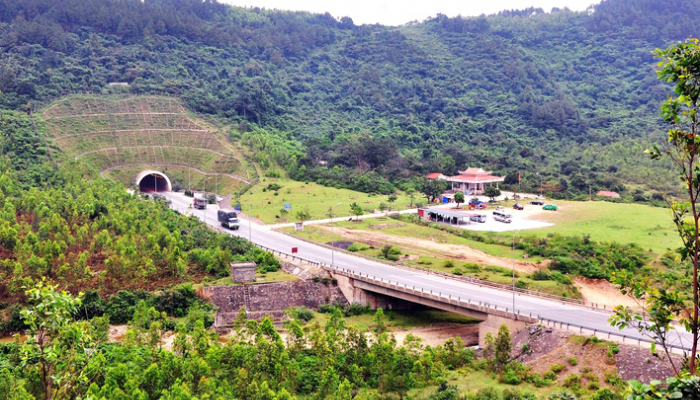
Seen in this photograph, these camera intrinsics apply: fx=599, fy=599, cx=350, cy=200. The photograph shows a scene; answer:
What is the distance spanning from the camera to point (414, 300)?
46.7 metres

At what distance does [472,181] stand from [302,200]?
99.7 feet

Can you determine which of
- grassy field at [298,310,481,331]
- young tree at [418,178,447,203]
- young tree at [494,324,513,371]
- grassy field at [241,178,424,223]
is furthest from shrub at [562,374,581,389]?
young tree at [418,178,447,203]

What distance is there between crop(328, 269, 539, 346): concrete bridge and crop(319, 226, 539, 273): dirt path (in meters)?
11.5

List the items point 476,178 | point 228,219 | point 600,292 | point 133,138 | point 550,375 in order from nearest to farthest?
point 550,375 < point 600,292 < point 228,219 < point 476,178 < point 133,138

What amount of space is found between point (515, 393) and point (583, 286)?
78.9 ft

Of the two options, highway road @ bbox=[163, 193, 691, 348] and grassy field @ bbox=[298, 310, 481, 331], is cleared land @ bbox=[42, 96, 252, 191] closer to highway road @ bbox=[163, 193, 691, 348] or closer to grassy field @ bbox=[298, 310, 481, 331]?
highway road @ bbox=[163, 193, 691, 348]

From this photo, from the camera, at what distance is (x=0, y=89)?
108 meters

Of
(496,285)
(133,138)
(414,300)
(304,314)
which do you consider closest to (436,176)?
(133,138)

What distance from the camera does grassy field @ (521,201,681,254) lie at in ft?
206

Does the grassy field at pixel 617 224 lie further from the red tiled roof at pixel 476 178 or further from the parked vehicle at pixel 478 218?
the red tiled roof at pixel 476 178

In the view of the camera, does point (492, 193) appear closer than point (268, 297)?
No

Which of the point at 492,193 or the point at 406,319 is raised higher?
the point at 492,193

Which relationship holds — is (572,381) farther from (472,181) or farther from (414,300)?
(472,181)

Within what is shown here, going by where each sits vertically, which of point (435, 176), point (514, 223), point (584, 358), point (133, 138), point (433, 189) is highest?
point (133, 138)
